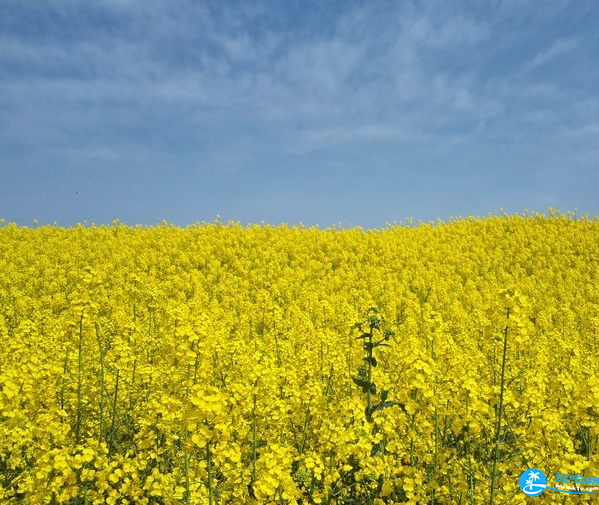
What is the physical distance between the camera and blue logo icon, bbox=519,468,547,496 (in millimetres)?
4198

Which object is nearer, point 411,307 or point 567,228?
point 411,307

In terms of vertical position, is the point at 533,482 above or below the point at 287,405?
below

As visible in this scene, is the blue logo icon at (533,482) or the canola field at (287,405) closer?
the canola field at (287,405)

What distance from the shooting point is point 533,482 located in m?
4.31

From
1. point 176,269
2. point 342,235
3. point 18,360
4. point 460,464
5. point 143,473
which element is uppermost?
point 342,235

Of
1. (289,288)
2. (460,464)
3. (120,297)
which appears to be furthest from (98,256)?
(460,464)

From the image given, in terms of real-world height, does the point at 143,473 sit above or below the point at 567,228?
below

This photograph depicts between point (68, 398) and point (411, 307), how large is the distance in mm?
9192

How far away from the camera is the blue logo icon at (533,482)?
4.20 m

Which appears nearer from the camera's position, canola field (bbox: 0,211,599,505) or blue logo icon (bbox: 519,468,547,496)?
canola field (bbox: 0,211,599,505)

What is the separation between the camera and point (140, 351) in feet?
25.0

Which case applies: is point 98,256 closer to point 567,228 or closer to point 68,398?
point 68,398

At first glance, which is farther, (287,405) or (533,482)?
(287,405)

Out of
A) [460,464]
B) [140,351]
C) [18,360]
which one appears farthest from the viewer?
[140,351]
